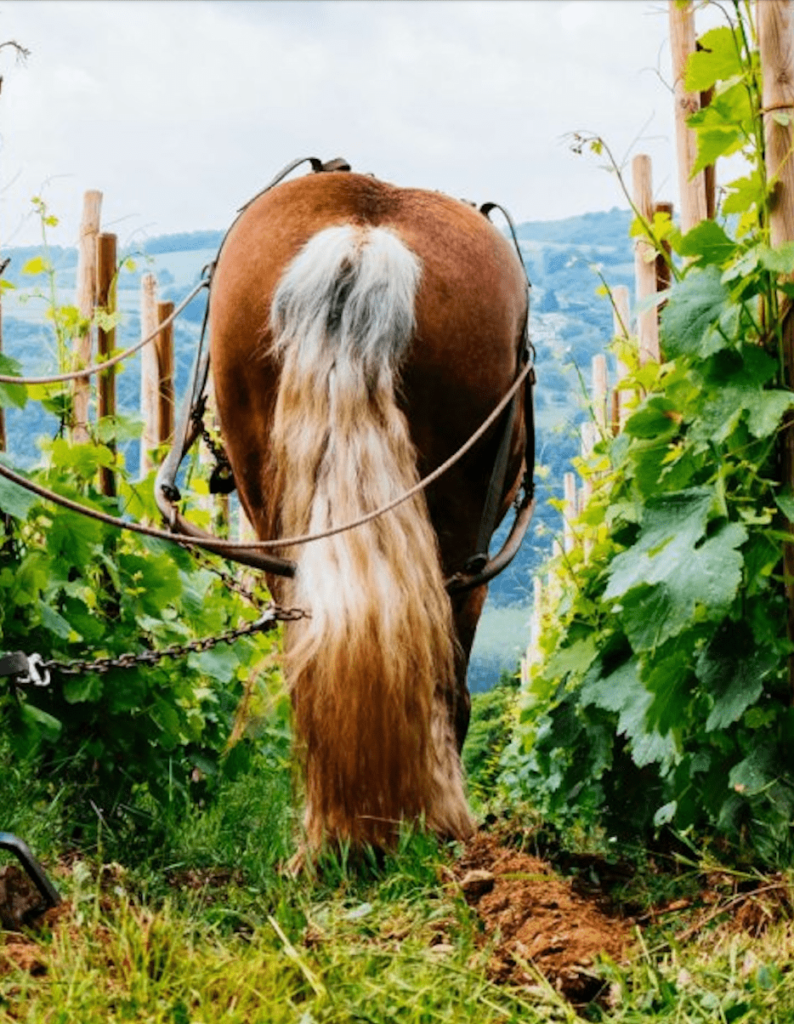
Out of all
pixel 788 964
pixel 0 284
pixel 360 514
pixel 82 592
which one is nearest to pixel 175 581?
pixel 82 592

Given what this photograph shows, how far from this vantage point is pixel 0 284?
4.97 meters

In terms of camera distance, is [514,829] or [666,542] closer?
[666,542]

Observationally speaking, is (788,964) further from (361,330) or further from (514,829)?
(361,330)

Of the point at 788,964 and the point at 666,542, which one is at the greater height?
the point at 666,542

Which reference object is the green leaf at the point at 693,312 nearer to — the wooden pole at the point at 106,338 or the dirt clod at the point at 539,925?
the dirt clod at the point at 539,925

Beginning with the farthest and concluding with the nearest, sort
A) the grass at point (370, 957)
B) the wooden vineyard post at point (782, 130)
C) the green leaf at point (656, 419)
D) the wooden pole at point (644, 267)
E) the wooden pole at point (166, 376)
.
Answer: the wooden pole at point (166, 376) < the wooden pole at point (644, 267) < the green leaf at point (656, 419) < the wooden vineyard post at point (782, 130) < the grass at point (370, 957)

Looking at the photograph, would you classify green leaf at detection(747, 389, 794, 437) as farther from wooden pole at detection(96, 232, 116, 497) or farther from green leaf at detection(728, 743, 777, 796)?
wooden pole at detection(96, 232, 116, 497)

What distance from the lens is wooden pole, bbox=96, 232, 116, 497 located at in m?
5.50

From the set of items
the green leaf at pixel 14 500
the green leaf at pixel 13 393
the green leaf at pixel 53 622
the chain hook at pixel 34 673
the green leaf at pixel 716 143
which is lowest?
the green leaf at pixel 53 622

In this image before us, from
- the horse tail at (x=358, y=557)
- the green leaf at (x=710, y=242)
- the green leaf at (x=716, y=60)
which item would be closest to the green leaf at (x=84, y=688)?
the horse tail at (x=358, y=557)

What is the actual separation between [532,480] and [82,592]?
1532 mm

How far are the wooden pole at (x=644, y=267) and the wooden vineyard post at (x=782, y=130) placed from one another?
97.4 inches

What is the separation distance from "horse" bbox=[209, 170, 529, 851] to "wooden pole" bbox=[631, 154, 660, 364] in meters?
1.67

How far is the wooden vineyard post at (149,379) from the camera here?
27.3 feet
